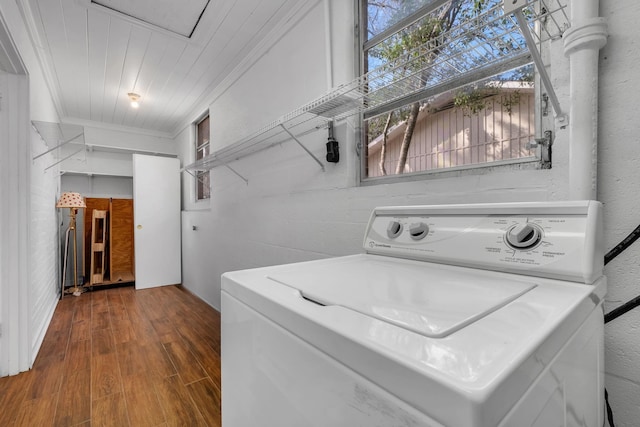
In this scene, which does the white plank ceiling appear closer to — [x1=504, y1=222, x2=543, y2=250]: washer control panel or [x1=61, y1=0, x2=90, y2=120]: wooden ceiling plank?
[x1=61, y1=0, x2=90, y2=120]: wooden ceiling plank

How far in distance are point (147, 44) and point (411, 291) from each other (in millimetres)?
2769

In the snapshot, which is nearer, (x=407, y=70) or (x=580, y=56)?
(x=580, y=56)

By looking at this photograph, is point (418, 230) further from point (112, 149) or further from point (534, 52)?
point (112, 149)

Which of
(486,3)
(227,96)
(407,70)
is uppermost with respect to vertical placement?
(227,96)

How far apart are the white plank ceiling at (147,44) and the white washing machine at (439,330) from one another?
1.90 metres

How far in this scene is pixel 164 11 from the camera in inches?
76.5

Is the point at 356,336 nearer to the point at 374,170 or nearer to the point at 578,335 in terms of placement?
the point at 578,335

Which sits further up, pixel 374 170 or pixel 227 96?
pixel 227 96

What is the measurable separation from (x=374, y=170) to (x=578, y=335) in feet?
3.77

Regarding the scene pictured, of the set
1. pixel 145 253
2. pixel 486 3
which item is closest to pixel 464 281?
pixel 486 3

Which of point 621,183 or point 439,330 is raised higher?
point 621,183

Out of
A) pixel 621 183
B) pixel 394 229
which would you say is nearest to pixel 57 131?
pixel 394 229

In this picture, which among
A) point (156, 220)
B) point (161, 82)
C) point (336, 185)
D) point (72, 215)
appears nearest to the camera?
point (336, 185)

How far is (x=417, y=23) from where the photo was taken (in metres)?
1.37
